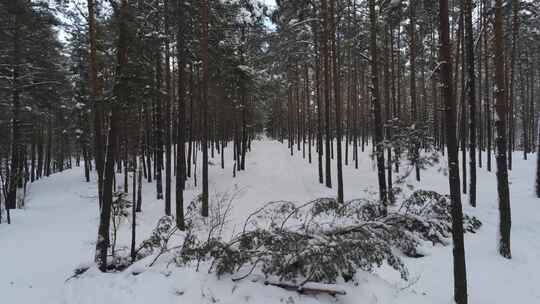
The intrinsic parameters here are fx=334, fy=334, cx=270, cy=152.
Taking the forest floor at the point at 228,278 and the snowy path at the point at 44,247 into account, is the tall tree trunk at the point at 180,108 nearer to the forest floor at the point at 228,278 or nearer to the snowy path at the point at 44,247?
the forest floor at the point at 228,278

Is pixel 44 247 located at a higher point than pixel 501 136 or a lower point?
lower

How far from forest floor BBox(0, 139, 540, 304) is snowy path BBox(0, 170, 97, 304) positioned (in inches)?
0.9

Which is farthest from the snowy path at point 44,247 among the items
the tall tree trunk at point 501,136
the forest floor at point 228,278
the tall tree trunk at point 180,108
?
Result: the tall tree trunk at point 501,136

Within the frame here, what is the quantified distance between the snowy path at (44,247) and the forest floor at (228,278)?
24 millimetres

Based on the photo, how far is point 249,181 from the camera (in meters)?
20.3

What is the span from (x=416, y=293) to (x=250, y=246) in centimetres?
330

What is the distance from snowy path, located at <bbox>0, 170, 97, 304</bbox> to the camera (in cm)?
702

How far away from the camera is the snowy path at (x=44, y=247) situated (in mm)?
7021

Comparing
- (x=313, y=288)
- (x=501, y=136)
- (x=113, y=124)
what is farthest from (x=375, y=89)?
(x=113, y=124)

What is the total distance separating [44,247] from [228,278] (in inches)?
298

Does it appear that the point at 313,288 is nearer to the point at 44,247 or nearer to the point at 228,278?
the point at 228,278

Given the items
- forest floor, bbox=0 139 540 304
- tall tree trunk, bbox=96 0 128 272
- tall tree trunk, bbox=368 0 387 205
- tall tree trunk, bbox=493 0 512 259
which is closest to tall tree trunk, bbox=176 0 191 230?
forest floor, bbox=0 139 540 304

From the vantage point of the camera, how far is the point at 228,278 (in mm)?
5941

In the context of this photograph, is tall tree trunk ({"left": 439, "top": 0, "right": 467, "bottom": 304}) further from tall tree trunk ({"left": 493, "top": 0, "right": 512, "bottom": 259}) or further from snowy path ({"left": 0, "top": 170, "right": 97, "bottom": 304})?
snowy path ({"left": 0, "top": 170, "right": 97, "bottom": 304})
